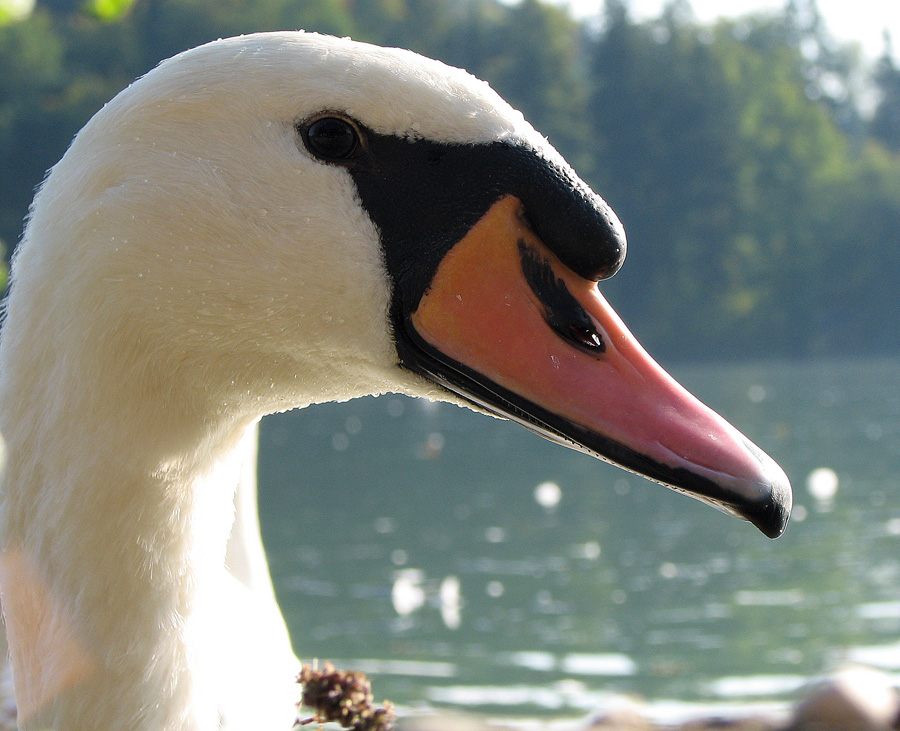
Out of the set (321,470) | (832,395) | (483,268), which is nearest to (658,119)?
(832,395)

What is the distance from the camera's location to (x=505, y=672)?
9703 mm

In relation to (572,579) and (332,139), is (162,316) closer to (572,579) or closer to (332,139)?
(332,139)

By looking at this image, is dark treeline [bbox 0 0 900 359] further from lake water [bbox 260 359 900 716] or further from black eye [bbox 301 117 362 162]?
black eye [bbox 301 117 362 162]

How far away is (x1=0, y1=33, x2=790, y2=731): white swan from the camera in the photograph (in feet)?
5.46

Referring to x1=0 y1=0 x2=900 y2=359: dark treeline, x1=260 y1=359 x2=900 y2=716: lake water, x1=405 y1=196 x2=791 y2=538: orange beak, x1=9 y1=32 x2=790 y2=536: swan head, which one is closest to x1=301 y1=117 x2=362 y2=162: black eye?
x1=9 y1=32 x2=790 y2=536: swan head

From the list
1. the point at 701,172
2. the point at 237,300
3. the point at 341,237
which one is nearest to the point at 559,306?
the point at 341,237

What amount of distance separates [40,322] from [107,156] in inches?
10.5

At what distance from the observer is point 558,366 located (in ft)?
5.45

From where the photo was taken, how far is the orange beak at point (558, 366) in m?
1.57

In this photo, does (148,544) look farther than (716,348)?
No

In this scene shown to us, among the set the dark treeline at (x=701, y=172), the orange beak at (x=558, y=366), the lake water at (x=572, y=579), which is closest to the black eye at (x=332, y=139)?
the orange beak at (x=558, y=366)

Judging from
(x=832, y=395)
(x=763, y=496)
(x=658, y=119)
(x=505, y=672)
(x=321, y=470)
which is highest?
(x=658, y=119)

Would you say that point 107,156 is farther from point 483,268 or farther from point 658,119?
point 658,119

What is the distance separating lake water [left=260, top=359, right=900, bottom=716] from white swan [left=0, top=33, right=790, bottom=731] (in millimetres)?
7015
